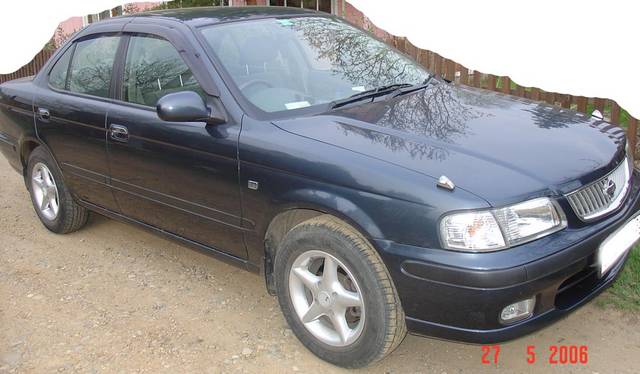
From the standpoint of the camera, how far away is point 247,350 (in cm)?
341

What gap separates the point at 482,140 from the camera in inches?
121

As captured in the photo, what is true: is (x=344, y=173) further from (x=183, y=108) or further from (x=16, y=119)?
(x=16, y=119)

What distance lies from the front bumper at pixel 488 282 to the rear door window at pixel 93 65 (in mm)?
2458

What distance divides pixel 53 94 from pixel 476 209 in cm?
338

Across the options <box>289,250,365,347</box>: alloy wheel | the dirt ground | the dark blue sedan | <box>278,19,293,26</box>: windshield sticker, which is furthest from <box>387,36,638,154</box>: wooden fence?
<box>289,250,365,347</box>: alloy wheel

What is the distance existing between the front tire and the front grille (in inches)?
36.1

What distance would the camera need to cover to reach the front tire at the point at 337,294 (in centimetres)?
287

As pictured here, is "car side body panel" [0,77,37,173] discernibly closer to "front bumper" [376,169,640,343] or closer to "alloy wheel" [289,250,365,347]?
"alloy wheel" [289,250,365,347]

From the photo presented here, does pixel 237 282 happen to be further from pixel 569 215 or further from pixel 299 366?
pixel 569 215

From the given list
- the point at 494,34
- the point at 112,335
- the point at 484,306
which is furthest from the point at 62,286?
the point at 494,34

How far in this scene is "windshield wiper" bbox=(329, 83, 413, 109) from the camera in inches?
140

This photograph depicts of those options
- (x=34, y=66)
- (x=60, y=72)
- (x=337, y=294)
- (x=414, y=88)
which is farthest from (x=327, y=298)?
(x=34, y=66)

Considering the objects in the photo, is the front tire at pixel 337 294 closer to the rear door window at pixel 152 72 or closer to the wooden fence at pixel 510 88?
the rear door window at pixel 152 72

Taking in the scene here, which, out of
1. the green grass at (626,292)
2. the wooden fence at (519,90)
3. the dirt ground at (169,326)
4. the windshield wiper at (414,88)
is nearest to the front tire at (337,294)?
the dirt ground at (169,326)
